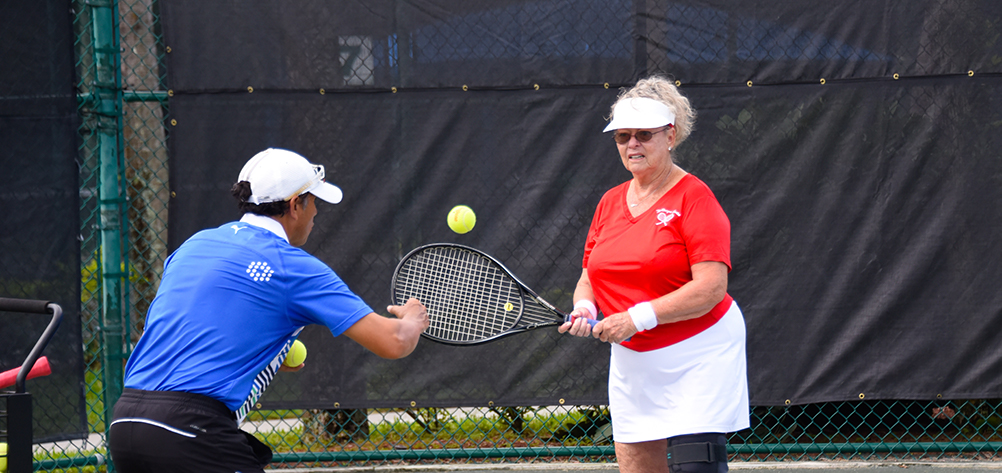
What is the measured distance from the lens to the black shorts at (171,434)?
1887mm

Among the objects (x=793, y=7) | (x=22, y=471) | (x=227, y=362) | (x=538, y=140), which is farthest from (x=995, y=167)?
(x=22, y=471)

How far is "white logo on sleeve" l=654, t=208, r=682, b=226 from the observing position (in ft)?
7.81

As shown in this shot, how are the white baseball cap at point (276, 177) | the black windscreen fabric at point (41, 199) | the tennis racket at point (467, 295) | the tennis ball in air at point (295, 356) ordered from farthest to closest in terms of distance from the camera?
the black windscreen fabric at point (41, 199) → the tennis racket at point (467, 295) → the tennis ball in air at point (295, 356) → the white baseball cap at point (276, 177)

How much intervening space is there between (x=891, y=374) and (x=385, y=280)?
2347 millimetres

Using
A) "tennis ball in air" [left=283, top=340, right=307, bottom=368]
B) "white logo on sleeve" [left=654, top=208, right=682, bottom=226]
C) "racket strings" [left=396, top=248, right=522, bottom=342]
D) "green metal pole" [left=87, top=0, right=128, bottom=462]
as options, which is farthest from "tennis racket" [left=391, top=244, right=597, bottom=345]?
"green metal pole" [left=87, top=0, right=128, bottom=462]

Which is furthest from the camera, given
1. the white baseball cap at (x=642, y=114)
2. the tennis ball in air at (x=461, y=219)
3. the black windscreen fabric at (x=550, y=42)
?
the black windscreen fabric at (x=550, y=42)

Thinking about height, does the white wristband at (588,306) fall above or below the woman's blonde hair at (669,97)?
below

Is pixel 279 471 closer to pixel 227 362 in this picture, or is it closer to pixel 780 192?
pixel 227 362

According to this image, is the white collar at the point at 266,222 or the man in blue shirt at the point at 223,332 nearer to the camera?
the man in blue shirt at the point at 223,332

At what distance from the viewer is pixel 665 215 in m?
2.40

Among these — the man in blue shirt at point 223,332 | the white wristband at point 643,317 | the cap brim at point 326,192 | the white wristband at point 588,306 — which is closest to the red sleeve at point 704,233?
the white wristband at point 643,317

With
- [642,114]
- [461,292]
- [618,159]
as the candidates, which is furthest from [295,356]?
[618,159]

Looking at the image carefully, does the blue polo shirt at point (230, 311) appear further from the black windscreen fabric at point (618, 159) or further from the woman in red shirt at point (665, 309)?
the black windscreen fabric at point (618, 159)

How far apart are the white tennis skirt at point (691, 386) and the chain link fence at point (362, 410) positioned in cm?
153
